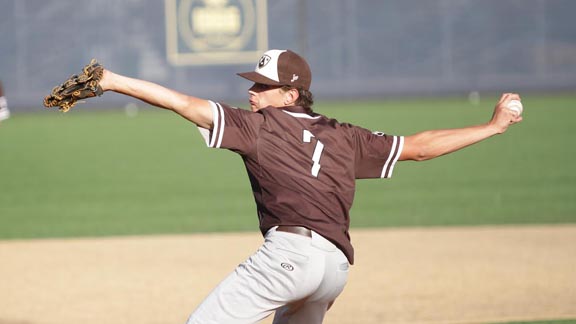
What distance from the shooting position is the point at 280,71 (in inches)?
166

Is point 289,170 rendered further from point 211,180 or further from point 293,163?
point 211,180

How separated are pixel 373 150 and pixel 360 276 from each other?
3.90 m

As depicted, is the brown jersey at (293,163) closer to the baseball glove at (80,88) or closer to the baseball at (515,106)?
the baseball glove at (80,88)

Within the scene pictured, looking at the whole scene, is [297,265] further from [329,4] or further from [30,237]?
[329,4]

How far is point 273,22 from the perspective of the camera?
2473 cm

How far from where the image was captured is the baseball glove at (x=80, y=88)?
13.3 ft

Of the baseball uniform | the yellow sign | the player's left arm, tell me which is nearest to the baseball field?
the player's left arm

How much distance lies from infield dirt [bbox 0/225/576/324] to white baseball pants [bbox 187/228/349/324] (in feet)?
8.33

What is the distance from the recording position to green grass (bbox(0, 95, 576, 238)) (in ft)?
36.6

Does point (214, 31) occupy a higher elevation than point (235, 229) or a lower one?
higher

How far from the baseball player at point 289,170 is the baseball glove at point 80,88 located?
4 cm

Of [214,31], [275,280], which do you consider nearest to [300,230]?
[275,280]

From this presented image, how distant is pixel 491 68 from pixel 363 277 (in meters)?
17.6

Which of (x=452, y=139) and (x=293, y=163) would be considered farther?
(x=452, y=139)
